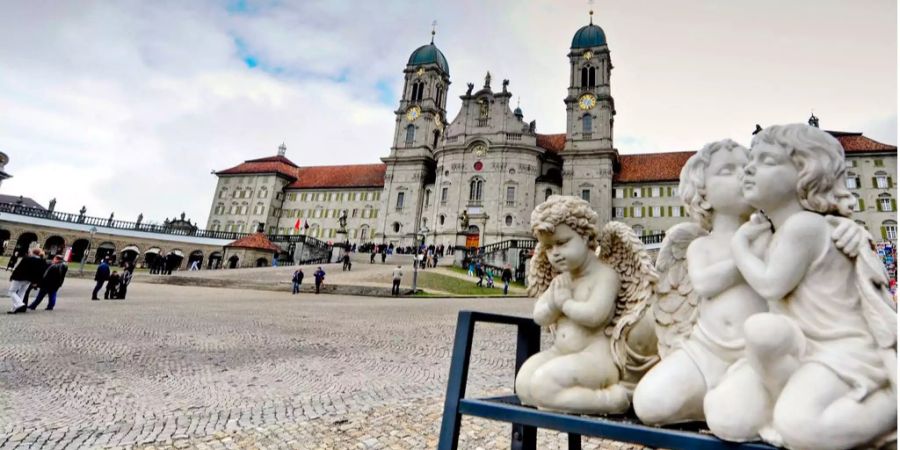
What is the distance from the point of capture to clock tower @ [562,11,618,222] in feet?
146

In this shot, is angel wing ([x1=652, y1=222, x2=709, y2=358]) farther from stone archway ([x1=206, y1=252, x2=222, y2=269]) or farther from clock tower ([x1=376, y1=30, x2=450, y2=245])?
stone archway ([x1=206, y1=252, x2=222, y2=269])

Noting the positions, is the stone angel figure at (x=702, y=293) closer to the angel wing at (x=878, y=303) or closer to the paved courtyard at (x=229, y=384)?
the angel wing at (x=878, y=303)

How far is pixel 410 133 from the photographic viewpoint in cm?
5291

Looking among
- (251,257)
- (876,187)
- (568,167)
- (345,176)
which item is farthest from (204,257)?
(876,187)

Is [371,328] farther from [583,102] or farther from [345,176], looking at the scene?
[345,176]

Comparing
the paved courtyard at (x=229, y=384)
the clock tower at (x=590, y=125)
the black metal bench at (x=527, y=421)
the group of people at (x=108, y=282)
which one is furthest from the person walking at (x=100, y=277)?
the clock tower at (x=590, y=125)

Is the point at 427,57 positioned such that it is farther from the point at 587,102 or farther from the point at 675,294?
the point at 675,294

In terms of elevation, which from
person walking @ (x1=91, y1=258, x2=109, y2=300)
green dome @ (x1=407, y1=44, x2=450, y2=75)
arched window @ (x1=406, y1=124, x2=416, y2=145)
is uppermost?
green dome @ (x1=407, y1=44, x2=450, y2=75)

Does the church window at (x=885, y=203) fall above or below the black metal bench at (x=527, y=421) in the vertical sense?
above

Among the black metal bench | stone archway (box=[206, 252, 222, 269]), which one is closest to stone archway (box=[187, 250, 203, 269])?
stone archway (box=[206, 252, 222, 269])

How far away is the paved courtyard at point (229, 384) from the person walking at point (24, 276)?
2.01 ft

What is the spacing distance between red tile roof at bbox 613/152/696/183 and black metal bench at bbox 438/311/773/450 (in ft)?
157

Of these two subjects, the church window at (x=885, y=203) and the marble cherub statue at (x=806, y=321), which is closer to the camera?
the marble cherub statue at (x=806, y=321)

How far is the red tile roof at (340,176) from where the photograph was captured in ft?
190
